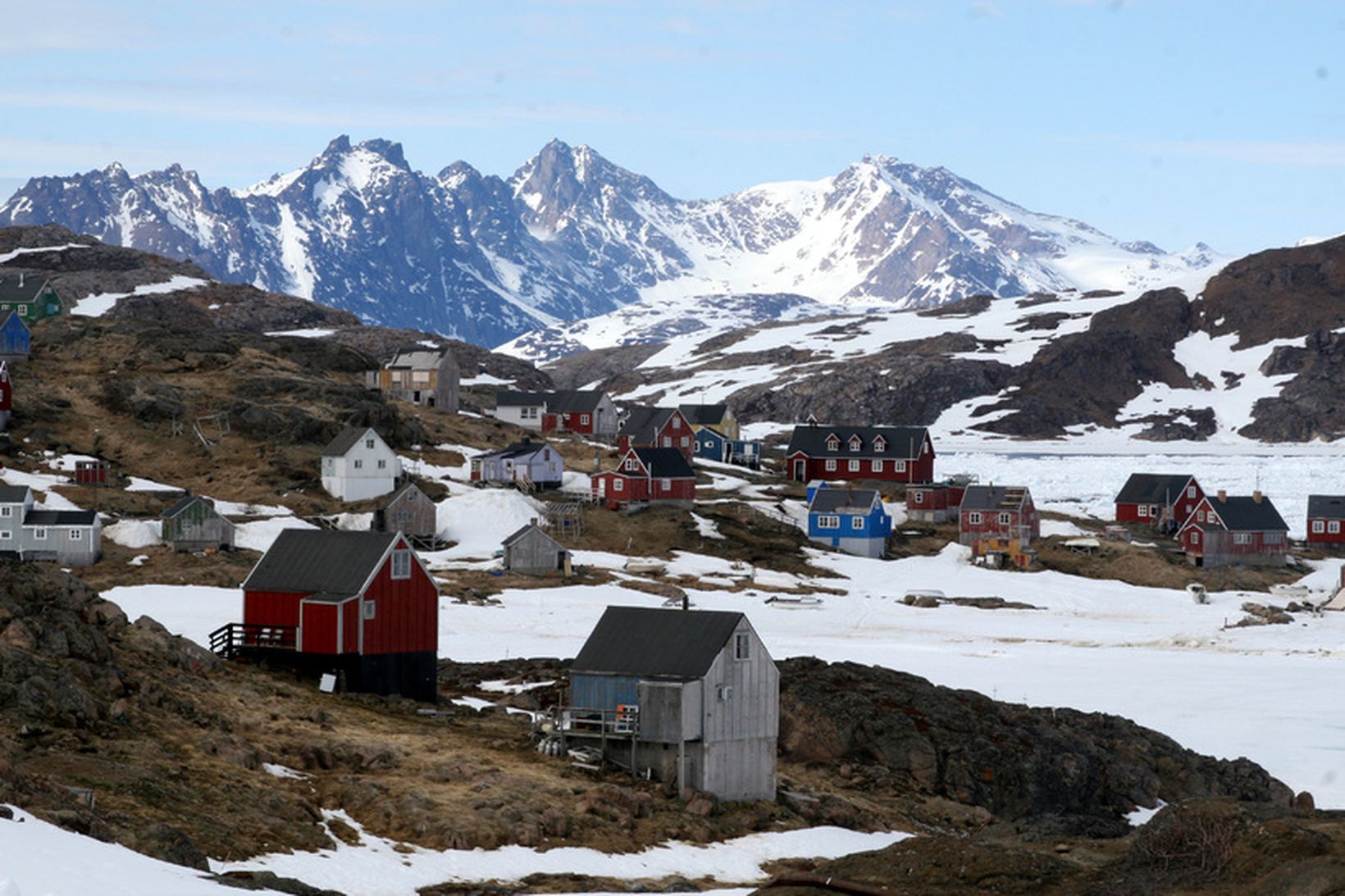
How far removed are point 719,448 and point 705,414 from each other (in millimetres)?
11453

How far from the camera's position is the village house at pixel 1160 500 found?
455 ft

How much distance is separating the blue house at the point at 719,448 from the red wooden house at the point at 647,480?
3793 centimetres

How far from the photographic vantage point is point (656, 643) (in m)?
48.0

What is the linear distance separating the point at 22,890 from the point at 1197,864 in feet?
64.5

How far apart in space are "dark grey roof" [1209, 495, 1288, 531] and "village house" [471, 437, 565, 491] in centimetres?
4706

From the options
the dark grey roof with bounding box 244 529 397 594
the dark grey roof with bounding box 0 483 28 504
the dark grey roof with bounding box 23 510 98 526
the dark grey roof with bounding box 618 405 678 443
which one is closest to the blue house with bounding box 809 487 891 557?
the dark grey roof with bounding box 618 405 678 443

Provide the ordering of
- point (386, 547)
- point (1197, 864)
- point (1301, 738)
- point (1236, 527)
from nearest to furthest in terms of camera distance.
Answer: point (1197, 864) → point (386, 547) → point (1301, 738) → point (1236, 527)

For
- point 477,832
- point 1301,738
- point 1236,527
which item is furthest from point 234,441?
point 477,832

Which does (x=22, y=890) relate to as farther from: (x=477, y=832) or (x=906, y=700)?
(x=906, y=700)

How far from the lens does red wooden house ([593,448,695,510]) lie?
124m

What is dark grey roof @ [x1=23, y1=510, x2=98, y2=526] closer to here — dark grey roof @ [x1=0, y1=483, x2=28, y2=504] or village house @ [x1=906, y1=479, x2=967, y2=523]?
dark grey roof @ [x1=0, y1=483, x2=28, y2=504]

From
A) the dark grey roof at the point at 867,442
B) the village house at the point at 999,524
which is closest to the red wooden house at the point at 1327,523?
the village house at the point at 999,524

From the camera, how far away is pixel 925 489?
442ft

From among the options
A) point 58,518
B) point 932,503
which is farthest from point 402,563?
point 932,503
